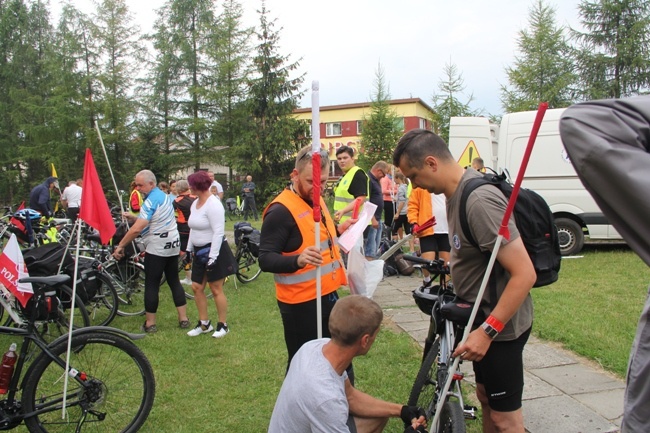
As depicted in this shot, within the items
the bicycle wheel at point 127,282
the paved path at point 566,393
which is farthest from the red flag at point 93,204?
the paved path at point 566,393

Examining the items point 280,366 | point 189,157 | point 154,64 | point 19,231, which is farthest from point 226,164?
point 280,366

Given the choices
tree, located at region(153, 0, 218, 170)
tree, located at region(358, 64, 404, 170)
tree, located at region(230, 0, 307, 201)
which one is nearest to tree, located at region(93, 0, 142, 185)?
tree, located at region(153, 0, 218, 170)

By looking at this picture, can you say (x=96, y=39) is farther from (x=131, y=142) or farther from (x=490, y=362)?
(x=490, y=362)

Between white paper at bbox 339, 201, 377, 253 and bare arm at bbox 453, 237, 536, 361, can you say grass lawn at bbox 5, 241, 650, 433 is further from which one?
bare arm at bbox 453, 237, 536, 361

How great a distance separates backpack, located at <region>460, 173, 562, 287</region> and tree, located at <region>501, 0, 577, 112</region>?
74.6ft

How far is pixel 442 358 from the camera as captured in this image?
2771 millimetres

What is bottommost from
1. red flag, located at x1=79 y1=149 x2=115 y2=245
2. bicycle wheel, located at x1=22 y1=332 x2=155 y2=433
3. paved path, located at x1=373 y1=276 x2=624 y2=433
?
paved path, located at x1=373 y1=276 x2=624 y2=433

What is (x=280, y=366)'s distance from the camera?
475cm

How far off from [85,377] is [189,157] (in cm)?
3007

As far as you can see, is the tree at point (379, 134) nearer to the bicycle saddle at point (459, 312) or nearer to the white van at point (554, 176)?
the white van at point (554, 176)

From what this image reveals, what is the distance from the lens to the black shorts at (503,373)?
230 cm

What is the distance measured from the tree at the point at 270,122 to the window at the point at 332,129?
45.3 ft

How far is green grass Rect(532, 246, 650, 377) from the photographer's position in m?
4.64

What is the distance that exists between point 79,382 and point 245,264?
18.8ft
